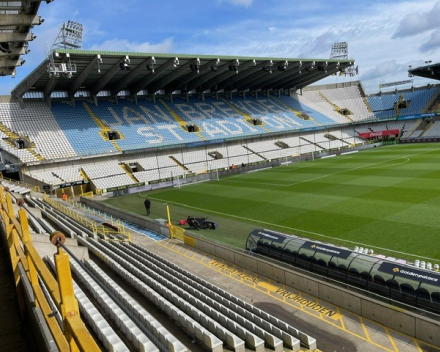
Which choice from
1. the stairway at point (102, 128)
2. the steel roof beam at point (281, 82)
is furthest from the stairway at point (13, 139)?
the steel roof beam at point (281, 82)

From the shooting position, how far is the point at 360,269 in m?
12.7

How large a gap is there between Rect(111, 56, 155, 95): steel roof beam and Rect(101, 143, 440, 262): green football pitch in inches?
706

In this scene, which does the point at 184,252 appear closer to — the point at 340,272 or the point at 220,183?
the point at 340,272

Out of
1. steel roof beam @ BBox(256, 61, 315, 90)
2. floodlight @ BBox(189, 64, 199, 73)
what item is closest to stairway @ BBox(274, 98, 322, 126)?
steel roof beam @ BBox(256, 61, 315, 90)

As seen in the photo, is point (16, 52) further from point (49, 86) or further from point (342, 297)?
point (49, 86)

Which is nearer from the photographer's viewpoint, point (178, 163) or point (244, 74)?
point (178, 163)

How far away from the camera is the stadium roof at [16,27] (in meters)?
14.0

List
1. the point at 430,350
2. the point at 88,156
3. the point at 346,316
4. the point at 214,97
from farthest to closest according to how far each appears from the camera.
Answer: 1. the point at 214,97
2. the point at 88,156
3. the point at 346,316
4. the point at 430,350

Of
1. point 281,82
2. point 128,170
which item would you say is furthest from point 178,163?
point 281,82

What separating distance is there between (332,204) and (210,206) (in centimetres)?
1015

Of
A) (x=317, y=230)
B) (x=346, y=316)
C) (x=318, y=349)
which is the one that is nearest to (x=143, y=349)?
(x=318, y=349)

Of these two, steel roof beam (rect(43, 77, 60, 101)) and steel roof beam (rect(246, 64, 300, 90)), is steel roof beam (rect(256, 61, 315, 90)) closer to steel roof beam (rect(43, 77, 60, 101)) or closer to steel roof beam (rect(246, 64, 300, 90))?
steel roof beam (rect(246, 64, 300, 90))

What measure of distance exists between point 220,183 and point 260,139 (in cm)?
2291

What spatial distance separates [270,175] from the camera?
44438mm
